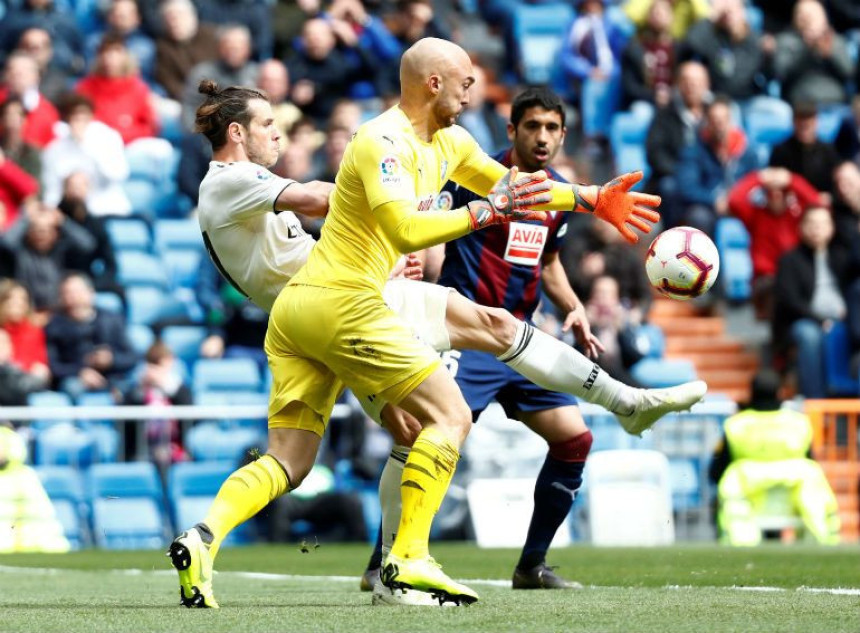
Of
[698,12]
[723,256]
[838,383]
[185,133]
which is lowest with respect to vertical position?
[838,383]

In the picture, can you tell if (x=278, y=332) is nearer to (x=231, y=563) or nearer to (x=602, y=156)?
(x=231, y=563)

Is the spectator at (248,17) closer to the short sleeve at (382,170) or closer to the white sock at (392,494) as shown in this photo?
the white sock at (392,494)

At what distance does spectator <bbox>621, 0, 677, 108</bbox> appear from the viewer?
18.9 metres

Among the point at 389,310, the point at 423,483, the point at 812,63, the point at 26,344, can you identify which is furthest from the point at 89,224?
the point at 423,483

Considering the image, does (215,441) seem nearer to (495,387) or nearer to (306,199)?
(495,387)

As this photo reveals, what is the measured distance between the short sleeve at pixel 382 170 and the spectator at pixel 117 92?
1087cm

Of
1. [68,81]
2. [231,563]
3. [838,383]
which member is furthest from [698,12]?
[231,563]

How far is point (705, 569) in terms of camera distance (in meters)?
9.80

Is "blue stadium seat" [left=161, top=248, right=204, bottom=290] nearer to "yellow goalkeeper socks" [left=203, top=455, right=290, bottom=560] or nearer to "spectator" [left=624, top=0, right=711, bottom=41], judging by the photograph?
"spectator" [left=624, top=0, right=711, bottom=41]

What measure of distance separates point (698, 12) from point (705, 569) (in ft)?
37.2

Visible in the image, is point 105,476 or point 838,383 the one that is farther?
point 838,383

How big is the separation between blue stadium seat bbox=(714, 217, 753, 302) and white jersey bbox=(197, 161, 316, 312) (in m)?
10.6

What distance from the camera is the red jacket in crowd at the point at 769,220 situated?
17281 mm

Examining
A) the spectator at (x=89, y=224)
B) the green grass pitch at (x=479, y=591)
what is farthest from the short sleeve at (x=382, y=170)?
the spectator at (x=89, y=224)
